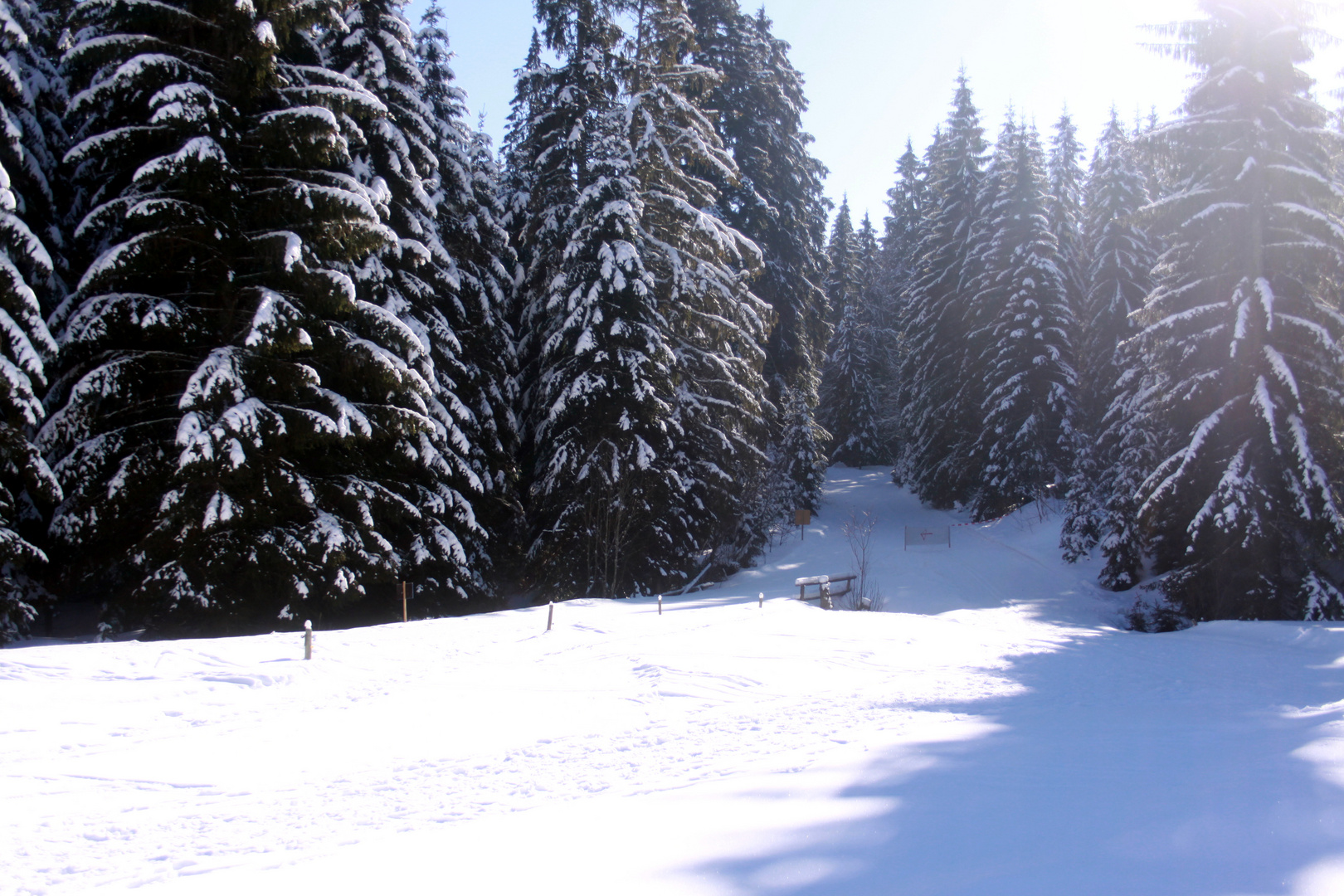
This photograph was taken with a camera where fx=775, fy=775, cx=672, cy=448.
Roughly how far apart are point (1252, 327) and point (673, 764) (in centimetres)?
1624

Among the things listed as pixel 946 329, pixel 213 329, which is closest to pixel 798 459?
pixel 946 329

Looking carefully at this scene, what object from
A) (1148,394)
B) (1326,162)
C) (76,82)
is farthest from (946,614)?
(76,82)

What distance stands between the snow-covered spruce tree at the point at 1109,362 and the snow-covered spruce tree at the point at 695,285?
36.4ft

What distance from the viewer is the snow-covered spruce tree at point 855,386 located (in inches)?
2071

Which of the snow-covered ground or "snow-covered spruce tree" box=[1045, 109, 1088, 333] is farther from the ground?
"snow-covered spruce tree" box=[1045, 109, 1088, 333]

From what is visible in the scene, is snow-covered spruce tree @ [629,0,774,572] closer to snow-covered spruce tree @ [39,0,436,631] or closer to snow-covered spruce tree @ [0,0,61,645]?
snow-covered spruce tree @ [39,0,436,631]

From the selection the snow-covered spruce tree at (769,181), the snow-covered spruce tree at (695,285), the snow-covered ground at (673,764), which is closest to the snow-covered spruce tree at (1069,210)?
the snow-covered spruce tree at (769,181)

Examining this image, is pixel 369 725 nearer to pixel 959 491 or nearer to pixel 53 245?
pixel 53 245

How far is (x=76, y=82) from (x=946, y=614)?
2284 cm

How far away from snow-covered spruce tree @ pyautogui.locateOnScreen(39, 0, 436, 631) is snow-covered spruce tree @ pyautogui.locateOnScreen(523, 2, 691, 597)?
5786mm

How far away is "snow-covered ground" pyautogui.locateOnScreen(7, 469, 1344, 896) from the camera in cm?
411

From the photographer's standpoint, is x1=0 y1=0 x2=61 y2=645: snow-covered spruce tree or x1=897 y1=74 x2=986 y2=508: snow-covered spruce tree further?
x1=897 y1=74 x2=986 y2=508: snow-covered spruce tree

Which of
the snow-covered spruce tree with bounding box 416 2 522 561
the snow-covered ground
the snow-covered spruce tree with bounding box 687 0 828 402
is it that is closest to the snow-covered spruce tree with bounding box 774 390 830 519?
the snow-covered spruce tree with bounding box 687 0 828 402

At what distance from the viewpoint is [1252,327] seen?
16.2 metres
